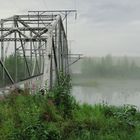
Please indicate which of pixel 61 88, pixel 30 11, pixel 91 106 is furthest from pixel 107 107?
pixel 30 11

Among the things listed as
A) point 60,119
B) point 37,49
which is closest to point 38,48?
point 37,49

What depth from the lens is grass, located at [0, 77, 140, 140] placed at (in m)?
5.65

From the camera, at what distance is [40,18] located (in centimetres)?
2458

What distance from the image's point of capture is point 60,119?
6.82 m

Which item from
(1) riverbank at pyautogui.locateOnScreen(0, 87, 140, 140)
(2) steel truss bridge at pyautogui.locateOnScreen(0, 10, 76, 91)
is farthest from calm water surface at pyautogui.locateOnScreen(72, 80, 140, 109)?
(1) riverbank at pyautogui.locateOnScreen(0, 87, 140, 140)

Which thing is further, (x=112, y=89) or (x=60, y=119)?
(x=112, y=89)

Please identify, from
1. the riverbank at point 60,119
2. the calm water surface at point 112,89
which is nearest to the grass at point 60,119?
the riverbank at point 60,119

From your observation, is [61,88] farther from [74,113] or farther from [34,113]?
[34,113]

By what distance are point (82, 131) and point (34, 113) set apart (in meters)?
0.84

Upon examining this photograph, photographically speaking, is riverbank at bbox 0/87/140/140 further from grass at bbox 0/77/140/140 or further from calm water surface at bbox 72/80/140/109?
calm water surface at bbox 72/80/140/109

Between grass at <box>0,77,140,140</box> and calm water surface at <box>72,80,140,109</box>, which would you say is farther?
Result: calm water surface at <box>72,80,140,109</box>

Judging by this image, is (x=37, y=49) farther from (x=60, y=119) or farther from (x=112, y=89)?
(x=60, y=119)

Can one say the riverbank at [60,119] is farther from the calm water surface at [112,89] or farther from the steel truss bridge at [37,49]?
the calm water surface at [112,89]

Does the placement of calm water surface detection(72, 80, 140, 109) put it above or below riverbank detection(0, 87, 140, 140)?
below
